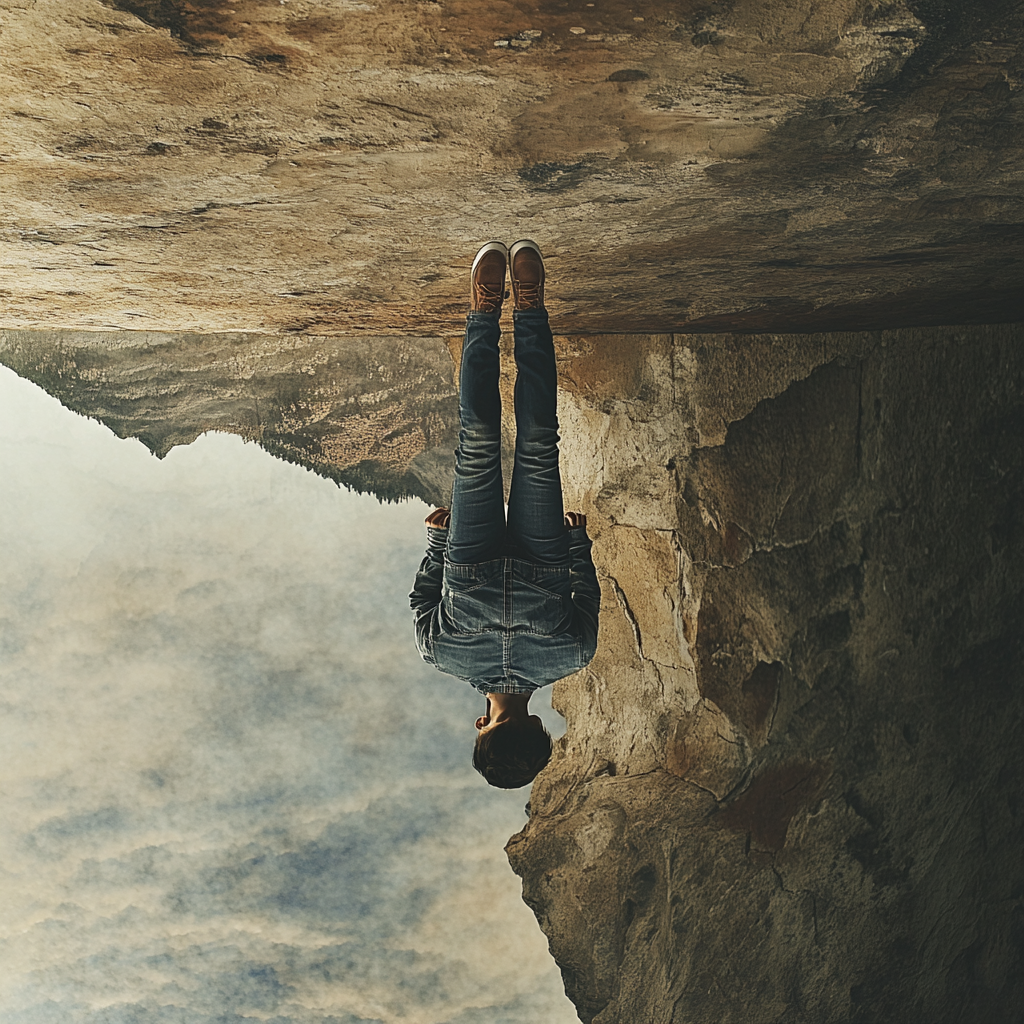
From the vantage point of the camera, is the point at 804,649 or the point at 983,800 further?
the point at 983,800

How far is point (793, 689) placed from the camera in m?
2.40

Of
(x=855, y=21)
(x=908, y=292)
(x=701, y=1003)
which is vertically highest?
(x=908, y=292)

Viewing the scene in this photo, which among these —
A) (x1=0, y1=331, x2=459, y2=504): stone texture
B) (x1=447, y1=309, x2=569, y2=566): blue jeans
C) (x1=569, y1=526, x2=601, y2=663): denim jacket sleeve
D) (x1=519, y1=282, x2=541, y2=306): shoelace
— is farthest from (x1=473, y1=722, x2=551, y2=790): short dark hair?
(x1=0, y1=331, x2=459, y2=504): stone texture

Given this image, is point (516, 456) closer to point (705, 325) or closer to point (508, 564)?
point (508, 564)

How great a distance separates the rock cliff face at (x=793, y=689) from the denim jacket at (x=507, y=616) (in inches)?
29.8

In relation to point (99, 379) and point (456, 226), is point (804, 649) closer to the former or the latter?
point (456, 226)

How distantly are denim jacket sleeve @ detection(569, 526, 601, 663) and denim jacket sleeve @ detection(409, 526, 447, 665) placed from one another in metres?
0.22

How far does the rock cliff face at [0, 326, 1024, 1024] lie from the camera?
230 cm

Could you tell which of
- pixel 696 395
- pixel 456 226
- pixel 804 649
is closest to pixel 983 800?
pixel 804 649

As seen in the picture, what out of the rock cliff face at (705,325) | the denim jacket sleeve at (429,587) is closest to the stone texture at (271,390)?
the rock cliff face at (705,325)

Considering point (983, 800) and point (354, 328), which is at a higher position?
point (354, 328)

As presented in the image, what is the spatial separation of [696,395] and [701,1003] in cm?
160

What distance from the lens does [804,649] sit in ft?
7.83

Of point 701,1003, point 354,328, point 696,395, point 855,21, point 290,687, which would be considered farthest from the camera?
point 290,687
